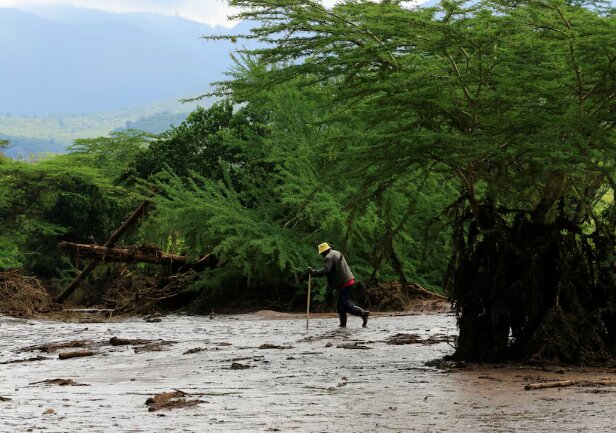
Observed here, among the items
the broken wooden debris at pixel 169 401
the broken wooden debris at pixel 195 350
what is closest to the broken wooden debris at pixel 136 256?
the broken wooden debris at pixel 195 350

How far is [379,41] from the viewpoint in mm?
12539

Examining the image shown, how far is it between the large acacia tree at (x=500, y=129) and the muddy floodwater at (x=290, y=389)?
0.99 meters

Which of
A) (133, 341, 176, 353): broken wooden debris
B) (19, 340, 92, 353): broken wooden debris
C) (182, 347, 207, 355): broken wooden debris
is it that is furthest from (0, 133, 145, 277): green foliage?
(182, 347, 207, 355): broken wooden debris

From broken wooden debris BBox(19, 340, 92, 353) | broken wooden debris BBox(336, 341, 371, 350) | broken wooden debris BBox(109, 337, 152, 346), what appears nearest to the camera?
broken wooden debris BBox(336, 341, 371, 350)

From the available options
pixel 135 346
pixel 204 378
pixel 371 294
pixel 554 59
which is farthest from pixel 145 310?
pixel 554 59

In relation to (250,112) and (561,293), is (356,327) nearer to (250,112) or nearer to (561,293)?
(561,293)

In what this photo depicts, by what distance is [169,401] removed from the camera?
936 cm

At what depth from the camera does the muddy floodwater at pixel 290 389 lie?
26.0 feet

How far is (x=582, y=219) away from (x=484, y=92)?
2349mm

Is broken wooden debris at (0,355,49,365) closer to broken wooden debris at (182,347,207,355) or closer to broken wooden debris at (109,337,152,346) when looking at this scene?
broken wooden debris at (109,337,152,346)

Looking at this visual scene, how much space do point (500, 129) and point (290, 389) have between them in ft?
13.2

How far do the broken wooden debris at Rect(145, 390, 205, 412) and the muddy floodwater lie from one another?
12 cm

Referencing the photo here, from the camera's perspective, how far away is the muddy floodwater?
7.93 meters

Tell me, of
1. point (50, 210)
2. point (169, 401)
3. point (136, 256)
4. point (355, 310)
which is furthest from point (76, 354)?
point (50, 210)
